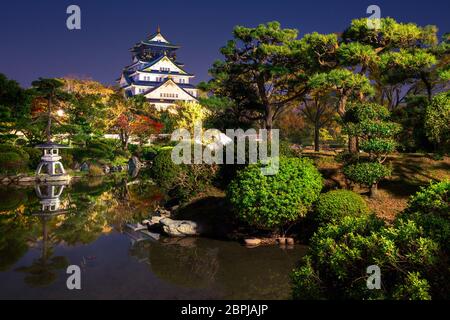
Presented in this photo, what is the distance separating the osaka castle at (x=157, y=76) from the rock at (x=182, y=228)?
42973mm

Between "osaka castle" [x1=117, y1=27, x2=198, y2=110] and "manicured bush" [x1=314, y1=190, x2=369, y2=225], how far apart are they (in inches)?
1781

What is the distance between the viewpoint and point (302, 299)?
18.7 ft

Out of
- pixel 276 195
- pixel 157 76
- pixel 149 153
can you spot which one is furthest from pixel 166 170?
pixel 157 76

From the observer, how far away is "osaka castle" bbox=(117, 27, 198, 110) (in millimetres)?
65500

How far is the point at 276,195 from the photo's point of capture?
1049 cm

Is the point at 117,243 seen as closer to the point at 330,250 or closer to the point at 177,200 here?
the point at 177,200

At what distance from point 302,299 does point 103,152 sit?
29.2 m

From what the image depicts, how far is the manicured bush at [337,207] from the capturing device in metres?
10.2

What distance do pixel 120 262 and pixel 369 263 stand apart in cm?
616

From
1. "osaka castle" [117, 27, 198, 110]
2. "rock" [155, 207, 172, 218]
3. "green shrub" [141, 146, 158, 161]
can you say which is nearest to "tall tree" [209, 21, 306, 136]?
"rock" [155, 207, 172, 218]

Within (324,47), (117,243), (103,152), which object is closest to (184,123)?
(103,152)

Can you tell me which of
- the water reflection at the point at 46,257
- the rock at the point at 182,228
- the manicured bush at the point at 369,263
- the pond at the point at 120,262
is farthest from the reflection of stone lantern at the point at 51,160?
the manicured bush at the point at 369,263

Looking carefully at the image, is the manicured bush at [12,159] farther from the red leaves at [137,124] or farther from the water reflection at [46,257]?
the red leaves at [137,124]

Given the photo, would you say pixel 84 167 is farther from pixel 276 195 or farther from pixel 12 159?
pixel 276 195
